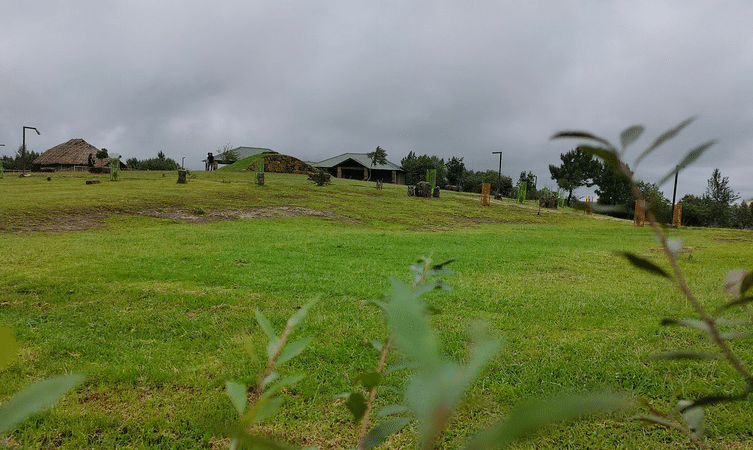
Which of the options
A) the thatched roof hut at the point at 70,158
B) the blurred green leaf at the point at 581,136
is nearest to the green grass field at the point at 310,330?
the blurred green leaf at the point at 581,136

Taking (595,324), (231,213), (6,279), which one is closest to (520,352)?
(595,324)

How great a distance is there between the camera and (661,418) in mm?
577

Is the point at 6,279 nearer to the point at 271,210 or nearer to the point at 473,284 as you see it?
the point at 473,284

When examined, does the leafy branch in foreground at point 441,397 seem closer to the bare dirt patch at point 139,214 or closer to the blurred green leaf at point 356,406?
the blurred green leaf at point 356,406

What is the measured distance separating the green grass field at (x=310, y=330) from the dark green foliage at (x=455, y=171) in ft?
133

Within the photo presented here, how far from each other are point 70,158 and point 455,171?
35500 mm

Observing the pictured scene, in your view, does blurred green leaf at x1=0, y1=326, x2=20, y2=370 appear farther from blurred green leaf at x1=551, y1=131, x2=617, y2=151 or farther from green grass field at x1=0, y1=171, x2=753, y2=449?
blurred green leaf at x1=551, y1=131, x2=617, y2=151

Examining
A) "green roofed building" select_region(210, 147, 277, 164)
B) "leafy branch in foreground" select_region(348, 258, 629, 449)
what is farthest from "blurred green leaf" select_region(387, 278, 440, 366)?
"green roofed building" select_region(210, 147, 277, 164)

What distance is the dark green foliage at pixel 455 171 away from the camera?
48812 millimetres

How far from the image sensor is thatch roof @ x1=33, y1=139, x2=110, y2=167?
36219 millimetres

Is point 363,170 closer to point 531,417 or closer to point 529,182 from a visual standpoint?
point 529,182

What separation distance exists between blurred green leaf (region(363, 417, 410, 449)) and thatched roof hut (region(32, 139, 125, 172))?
4045 cm

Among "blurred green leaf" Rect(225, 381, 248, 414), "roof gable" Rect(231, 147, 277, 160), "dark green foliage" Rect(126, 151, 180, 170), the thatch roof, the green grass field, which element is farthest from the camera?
"roof gable" Rect(231, 147, 277, 160)

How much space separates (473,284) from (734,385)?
107 inches
